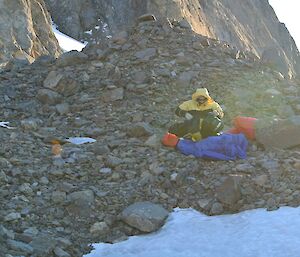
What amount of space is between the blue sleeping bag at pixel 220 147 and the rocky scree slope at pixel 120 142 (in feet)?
0.52

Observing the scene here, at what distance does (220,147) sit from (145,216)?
2098 mm

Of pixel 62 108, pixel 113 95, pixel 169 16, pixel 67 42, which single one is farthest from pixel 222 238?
pixel 67 42

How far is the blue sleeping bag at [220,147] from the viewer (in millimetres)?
7297

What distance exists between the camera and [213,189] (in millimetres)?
6344

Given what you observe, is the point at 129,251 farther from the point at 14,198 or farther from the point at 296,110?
the point at 296,110

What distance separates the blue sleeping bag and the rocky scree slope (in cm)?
16

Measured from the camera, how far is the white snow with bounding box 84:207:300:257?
16.3ft

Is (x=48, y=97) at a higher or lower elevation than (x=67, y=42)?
higher

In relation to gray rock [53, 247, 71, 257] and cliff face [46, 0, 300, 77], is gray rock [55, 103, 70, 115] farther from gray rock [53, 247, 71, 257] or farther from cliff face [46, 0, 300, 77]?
cliff face [46, 0, 300, 77]

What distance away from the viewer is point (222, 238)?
532cm

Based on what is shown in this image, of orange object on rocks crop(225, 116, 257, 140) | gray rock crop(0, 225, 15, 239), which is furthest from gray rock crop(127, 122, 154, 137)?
gray rock crop(0, 225, 15, 239)

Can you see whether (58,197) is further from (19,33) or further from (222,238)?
(19,33)

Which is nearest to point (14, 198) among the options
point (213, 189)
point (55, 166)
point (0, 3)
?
point (55, 166)

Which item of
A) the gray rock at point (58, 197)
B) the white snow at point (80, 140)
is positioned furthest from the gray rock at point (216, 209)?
the white snow at point (80, 140)
